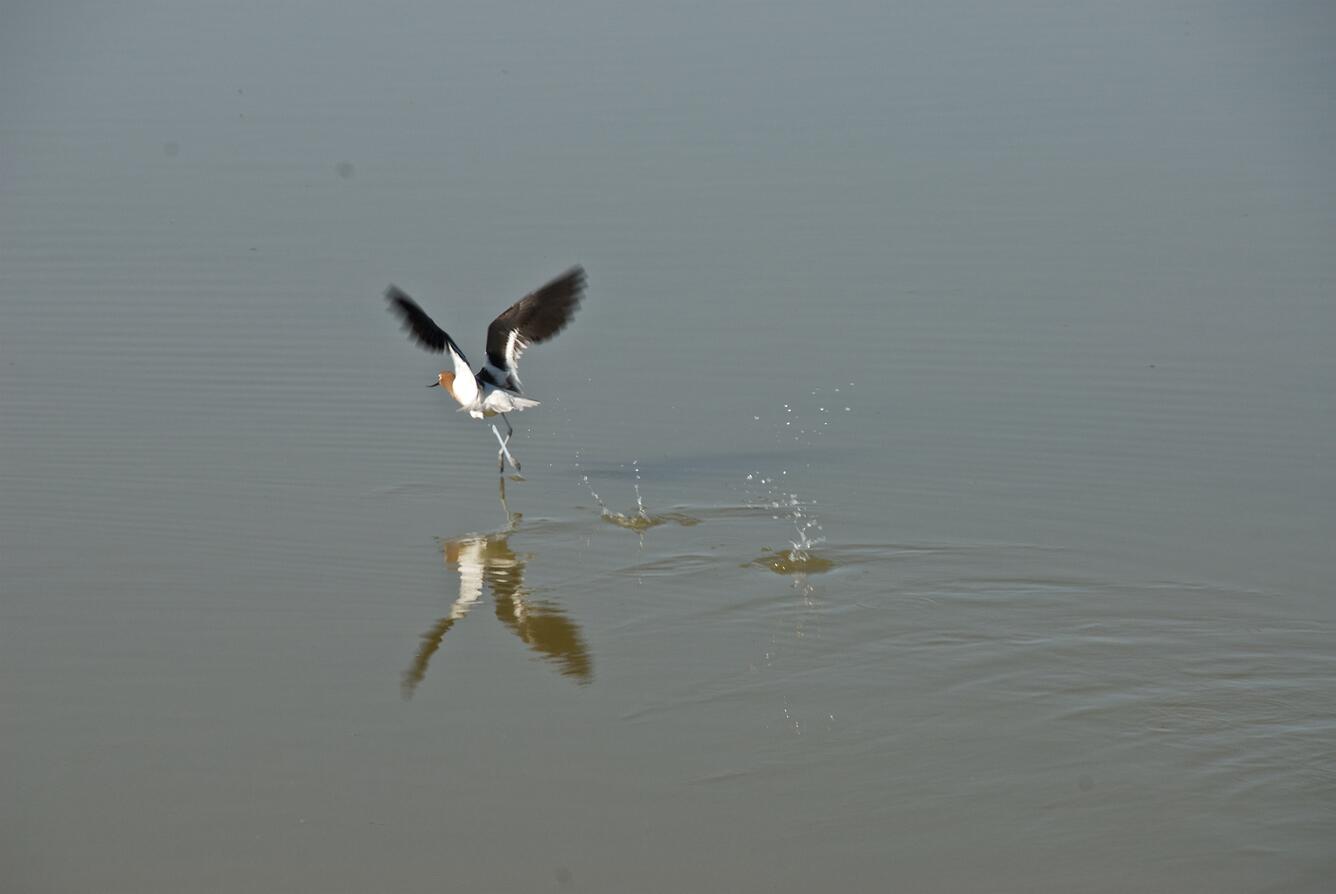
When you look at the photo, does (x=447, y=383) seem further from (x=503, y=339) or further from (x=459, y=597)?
(x=459, y=597)

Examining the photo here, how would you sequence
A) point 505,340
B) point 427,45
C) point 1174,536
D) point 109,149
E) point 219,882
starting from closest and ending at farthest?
1. point 219,882
2. point 1174,536
3. point 505,340
4. point 109,149
5. point 427,45

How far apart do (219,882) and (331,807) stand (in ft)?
1.87

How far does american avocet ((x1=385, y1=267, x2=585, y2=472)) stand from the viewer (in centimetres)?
1029

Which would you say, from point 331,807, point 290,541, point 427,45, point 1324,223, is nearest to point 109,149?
point 427,45

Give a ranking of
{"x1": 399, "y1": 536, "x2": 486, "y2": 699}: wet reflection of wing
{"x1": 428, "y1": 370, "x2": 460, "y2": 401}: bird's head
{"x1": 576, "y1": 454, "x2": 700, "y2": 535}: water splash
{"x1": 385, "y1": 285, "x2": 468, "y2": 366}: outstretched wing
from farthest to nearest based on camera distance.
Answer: {"x1": 428, "y1": 370, "x2": 460, "y2": 401}: bird's head
{"x1": 385, "y1": 285, "x2": 468, "y2": 366}: outstretched wing
{"x1": 576, "y1": 454, "x2": 700, "y2": 535}: water splash
{"x1": 399, "y1": 536, "x2": 486, "y2": 699}: wet reflection of wing

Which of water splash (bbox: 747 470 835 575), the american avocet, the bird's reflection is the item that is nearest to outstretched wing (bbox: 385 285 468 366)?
the american avocet

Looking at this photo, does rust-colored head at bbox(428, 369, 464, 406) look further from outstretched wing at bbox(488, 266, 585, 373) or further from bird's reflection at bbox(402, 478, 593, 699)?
bird's reflection at bbox(402, 478, 593, 699)

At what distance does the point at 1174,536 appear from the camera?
9.05 metres

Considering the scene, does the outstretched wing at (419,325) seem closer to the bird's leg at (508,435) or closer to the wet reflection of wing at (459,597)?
the bird's leg at (508,435)

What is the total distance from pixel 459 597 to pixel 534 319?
257 centimetres

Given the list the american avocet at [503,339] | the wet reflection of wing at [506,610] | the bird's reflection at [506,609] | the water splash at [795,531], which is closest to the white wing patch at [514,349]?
the american avocet at [503,339]

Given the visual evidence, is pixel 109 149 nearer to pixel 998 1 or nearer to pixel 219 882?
pixel 998 1

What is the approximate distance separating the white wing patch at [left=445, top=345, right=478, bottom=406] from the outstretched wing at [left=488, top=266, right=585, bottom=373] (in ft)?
1.10

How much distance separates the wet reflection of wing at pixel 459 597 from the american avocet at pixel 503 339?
1198 millimetres
